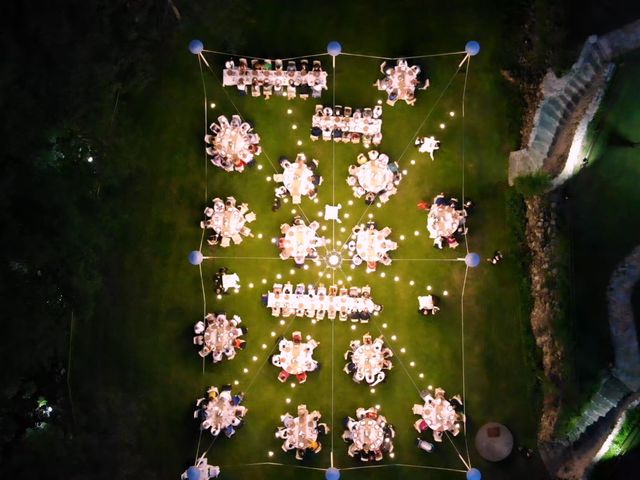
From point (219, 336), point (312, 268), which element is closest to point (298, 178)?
point (312, 268)

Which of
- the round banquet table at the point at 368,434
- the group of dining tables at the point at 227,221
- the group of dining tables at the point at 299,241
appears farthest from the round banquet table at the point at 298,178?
the round banquet table at the point at 368,434

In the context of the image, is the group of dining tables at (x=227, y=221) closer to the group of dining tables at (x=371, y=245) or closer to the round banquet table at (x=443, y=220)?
the group of dining tables at (x=371, y=245)

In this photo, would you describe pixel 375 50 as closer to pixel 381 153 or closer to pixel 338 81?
pixel 338 81

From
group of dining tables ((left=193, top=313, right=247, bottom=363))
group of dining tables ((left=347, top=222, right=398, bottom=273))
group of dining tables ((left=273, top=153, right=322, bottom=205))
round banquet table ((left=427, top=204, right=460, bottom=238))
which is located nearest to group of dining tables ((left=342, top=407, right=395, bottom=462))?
group of dining tables ((left=193, top=313, right=247, bottom=363))

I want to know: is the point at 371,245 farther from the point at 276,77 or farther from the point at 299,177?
the point at 276,77

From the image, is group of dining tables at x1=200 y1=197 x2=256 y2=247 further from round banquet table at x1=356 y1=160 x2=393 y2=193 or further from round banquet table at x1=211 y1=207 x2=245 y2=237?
round banquet table at x1=356 y1=160 x2=393 y2=193
